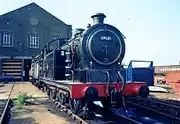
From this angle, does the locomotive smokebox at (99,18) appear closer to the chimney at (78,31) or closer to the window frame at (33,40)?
the chimney at (78,31)

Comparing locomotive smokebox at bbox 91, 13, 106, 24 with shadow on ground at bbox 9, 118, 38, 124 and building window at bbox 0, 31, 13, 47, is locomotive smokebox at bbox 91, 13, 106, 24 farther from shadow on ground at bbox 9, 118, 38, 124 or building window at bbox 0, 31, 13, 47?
building window at bbox 0, 31, 13, 47

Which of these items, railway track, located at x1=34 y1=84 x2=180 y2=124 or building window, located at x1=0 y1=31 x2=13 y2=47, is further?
building window, located at x1=0 y1=31 x2=13 y2=47

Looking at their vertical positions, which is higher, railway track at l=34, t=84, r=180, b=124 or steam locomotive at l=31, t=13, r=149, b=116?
steam locomotive at l=31, t=13, r=149, b=116

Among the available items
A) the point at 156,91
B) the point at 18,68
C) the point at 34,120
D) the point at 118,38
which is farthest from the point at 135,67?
the point at 18,68

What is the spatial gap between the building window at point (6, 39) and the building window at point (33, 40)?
2.68 m

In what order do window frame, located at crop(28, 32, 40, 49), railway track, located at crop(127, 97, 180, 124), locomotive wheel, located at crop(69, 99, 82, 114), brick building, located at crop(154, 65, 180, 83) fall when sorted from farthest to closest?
window frame, located at crop(28, 32, 40, 49), brick building, located at crop(154, 65, 180, 83), railway track, located at crop(127, 97, 180, 124), locomotive wheel, located at crop(69, 99, 82, 114)

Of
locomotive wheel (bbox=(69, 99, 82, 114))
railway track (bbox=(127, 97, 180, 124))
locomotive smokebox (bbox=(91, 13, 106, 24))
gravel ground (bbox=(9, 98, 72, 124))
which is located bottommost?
gravel ground (bbox=(9, 98, 72, 124))

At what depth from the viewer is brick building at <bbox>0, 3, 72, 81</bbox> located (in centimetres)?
3769

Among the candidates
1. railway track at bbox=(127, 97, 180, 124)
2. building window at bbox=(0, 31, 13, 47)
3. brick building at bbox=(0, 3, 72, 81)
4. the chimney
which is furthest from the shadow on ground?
building window at bbox=(0, 31, 13, 47)

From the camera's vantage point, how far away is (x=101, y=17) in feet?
28.7

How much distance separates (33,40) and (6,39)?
383 cm

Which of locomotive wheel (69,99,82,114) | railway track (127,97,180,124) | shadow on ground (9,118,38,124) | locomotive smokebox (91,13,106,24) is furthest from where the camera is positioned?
locomotive smokebox (91,13,106,24)

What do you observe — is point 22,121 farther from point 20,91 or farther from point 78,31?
point 20,91

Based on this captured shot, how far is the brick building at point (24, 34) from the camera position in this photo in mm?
37688
